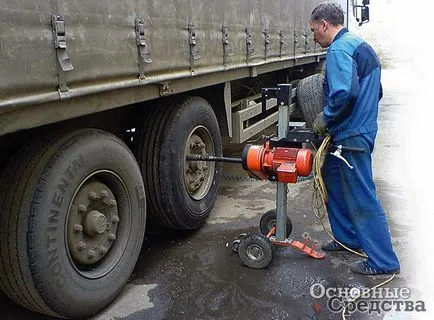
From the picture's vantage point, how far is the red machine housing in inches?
137

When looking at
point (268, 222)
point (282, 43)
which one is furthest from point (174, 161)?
point (282, 43)

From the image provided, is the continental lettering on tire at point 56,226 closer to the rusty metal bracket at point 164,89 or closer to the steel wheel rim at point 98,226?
the steel wheel rim at point 98,226

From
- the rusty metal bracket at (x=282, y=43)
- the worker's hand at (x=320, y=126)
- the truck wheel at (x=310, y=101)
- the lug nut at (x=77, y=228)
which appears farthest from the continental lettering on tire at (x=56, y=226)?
the rusty metal bracket at (x=282, y=43)

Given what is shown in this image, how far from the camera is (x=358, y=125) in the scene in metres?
3.55

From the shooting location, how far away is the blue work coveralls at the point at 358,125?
3414 millimetres

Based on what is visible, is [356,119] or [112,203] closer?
[112,203]

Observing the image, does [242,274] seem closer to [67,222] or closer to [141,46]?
[67,222]

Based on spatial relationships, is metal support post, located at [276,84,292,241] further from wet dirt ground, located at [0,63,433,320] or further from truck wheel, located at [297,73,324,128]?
truck wheel, located at [297,73,324,128]

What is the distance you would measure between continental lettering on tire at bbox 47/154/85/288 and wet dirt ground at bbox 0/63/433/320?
1.94 ft

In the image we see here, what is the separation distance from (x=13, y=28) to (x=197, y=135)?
250 cm

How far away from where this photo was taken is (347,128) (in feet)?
11.8

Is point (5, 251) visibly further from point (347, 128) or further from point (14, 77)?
point (347, 128)

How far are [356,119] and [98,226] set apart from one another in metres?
1.91

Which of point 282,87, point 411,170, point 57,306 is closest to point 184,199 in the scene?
point 282,87
